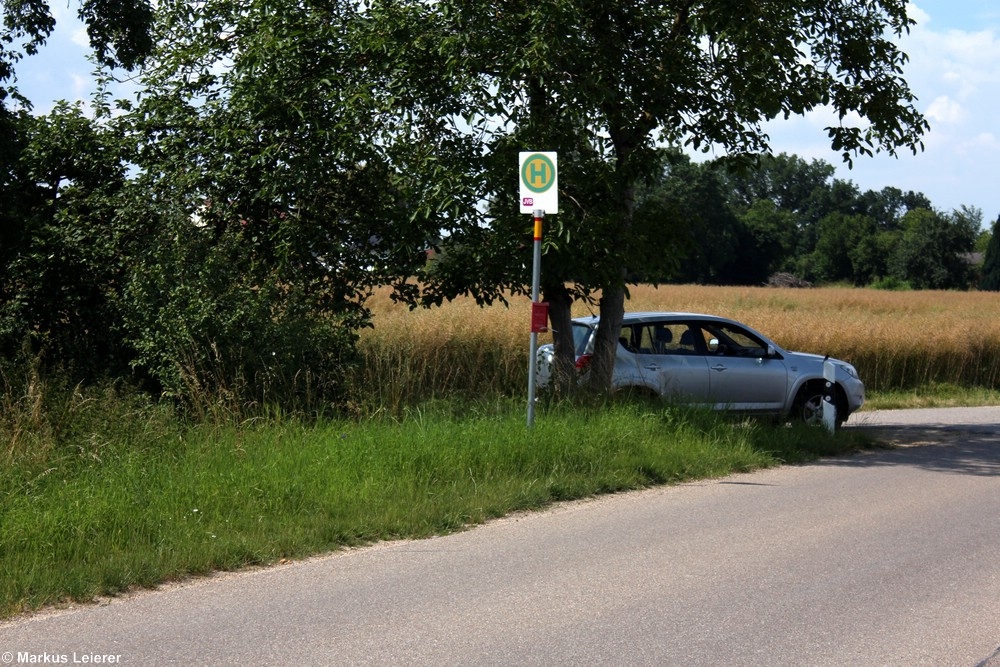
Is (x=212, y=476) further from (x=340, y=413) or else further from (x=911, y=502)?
(x=911, y=502)

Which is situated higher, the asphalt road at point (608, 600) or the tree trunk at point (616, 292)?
the tree trunk at point (616, 292)

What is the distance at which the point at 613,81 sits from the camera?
12.5m

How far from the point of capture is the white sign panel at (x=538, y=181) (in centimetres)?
1057

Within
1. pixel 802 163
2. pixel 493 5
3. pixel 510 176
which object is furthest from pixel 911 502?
pixel 802 163

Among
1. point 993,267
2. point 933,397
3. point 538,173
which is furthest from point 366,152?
point 993,267

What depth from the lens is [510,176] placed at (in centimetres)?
1215

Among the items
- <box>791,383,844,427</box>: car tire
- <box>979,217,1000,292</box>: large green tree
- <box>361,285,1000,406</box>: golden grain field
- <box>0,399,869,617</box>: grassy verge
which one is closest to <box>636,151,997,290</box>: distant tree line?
<box>979,217,1000,292</box>: large green tree

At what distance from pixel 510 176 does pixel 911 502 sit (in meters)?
5.31

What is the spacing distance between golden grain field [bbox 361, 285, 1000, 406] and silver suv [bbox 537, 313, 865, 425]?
121cm

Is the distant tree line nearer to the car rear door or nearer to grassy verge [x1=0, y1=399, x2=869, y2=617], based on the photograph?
Result: the car rear door

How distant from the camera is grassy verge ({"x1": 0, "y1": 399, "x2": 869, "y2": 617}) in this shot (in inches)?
272

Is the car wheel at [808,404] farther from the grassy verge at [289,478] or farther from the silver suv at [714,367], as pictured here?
the grassy verge at [289,478]

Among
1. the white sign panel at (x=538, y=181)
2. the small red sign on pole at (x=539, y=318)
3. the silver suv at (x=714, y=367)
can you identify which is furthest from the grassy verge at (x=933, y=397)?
the white sign panel at (x=538, y=181)

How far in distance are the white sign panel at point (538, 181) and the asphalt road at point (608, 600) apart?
2.99 metres
